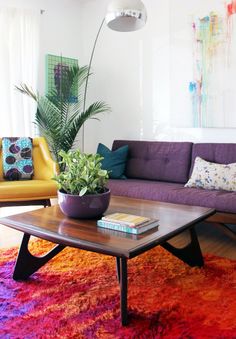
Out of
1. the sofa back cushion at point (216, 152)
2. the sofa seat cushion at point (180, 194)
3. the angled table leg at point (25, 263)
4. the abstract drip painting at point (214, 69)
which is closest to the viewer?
the angled table leg at point (25, 263)

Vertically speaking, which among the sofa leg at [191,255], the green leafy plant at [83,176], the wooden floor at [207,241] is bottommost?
the wooden floor at [207,241]

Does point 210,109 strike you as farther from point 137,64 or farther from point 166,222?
point 166,222

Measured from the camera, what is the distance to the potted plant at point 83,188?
1.70 m

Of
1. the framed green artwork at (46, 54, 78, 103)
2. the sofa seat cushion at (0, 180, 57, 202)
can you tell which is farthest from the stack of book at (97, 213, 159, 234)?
the framed green artwork at (46, 54, 78, 103)

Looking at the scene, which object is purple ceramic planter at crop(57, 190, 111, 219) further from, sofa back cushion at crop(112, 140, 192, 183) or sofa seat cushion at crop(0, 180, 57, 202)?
sofa back cushion at crop(112, 140, 192, 183)

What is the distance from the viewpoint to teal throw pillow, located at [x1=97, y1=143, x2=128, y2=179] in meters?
3.28

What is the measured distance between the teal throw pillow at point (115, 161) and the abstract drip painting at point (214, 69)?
765 millimetres

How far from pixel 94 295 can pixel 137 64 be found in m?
2.71

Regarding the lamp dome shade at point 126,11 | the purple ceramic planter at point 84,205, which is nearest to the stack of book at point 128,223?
the purple ceramic planter at point 84,205

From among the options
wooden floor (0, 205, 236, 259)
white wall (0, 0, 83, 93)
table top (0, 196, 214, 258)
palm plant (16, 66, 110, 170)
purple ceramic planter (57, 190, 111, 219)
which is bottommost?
wooden floor (0, 205, 236, 259)

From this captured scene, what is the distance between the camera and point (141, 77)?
3674mm

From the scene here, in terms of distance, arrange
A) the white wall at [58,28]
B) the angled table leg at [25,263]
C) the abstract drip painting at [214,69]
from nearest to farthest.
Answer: the angled table leg at [25,263], the abstract drip painting at [214,69], the white wall at [58,28]

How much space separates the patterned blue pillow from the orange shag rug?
110 centimetres

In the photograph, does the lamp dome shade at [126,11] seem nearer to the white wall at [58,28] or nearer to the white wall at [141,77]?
the white wall at [141,77]
